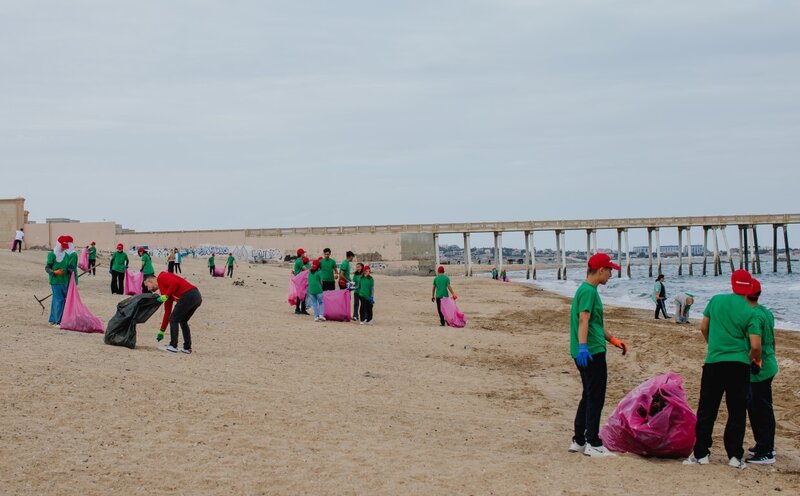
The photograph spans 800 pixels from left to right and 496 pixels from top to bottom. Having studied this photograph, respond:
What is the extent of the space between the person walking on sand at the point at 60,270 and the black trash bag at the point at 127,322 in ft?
7.09

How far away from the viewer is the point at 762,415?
24.1 feet

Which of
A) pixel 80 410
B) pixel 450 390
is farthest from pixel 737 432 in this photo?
pixel 80 410

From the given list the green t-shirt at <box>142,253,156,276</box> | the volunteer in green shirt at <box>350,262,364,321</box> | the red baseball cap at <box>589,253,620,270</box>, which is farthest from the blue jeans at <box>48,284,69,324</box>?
the red baseball cap at <box>589,253,620,270</box>

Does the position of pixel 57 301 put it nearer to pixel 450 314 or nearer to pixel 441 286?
pixel 441 286

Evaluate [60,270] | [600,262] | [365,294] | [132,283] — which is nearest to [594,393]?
[600,262]

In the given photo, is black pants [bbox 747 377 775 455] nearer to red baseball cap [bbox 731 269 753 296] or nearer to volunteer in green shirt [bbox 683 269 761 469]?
volunteer in green shirt [bbox 683 269 761 469]

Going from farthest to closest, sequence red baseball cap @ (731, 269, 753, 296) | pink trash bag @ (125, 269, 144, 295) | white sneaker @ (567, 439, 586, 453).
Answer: pink trash bag @ (125, 269, 144, 295)
white sneaker @ (567, 439, 586, 453)
red baseball cap @ (731, 269, 753, 296)

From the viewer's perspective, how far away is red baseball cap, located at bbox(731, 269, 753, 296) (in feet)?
23.4

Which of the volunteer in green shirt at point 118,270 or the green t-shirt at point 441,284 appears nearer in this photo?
the green t-shirt at point 441,284

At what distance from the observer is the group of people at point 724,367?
276 inches

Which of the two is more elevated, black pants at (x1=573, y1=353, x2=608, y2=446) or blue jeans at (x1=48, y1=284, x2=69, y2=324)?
blue jeans at (x1=48, y1=284, x2=69, y2=324)

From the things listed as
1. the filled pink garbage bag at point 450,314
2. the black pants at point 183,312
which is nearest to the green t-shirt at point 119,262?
the filled pink garbage bag at point 450,314

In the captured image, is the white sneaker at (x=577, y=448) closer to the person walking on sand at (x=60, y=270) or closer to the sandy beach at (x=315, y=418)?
the sandy beach at (x=315, y=418)

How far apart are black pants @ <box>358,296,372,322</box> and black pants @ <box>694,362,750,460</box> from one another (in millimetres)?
11660
